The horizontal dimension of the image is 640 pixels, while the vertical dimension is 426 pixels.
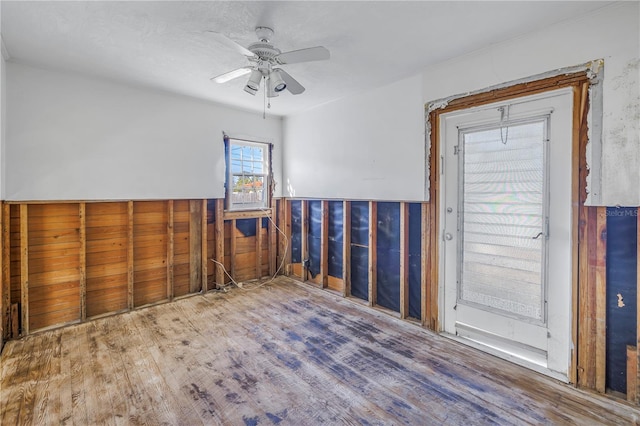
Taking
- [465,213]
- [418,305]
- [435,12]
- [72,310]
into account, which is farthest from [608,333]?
[72,310]

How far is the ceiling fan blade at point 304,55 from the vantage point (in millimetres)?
2115

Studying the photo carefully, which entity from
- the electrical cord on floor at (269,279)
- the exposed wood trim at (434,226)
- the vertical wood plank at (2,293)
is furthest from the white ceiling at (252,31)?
the electrical cord on floor at (269,279)

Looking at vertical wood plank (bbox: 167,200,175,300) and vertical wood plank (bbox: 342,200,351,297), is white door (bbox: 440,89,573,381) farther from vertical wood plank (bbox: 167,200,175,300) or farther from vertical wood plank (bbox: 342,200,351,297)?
vertical wood plank (bbox: 167,200,175,300)

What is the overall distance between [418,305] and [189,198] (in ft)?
10.6

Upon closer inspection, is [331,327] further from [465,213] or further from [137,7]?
[137,7]

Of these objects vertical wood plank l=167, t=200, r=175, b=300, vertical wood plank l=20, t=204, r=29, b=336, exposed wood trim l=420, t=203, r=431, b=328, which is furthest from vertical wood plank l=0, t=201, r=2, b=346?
exposed wood trim l=420, t=203, r=431, b=328

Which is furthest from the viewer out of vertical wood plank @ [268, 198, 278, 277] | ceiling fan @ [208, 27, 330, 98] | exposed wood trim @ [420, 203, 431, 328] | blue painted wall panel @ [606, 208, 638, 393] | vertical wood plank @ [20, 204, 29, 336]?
vertical wood plank @ [268, 198, 278, 277]

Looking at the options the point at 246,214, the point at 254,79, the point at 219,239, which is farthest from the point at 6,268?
the point at 254,79

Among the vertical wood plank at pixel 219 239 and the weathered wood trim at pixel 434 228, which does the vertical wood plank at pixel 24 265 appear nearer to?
the vertical wood plank at pixel 219 239

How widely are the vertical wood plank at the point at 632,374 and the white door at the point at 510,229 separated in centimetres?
33

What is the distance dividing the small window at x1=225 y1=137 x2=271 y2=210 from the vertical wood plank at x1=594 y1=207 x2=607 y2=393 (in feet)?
13.4

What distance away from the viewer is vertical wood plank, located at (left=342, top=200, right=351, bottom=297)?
4.14 m

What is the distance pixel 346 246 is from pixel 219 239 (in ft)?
6.15

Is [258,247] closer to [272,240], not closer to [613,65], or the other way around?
[272,240]
